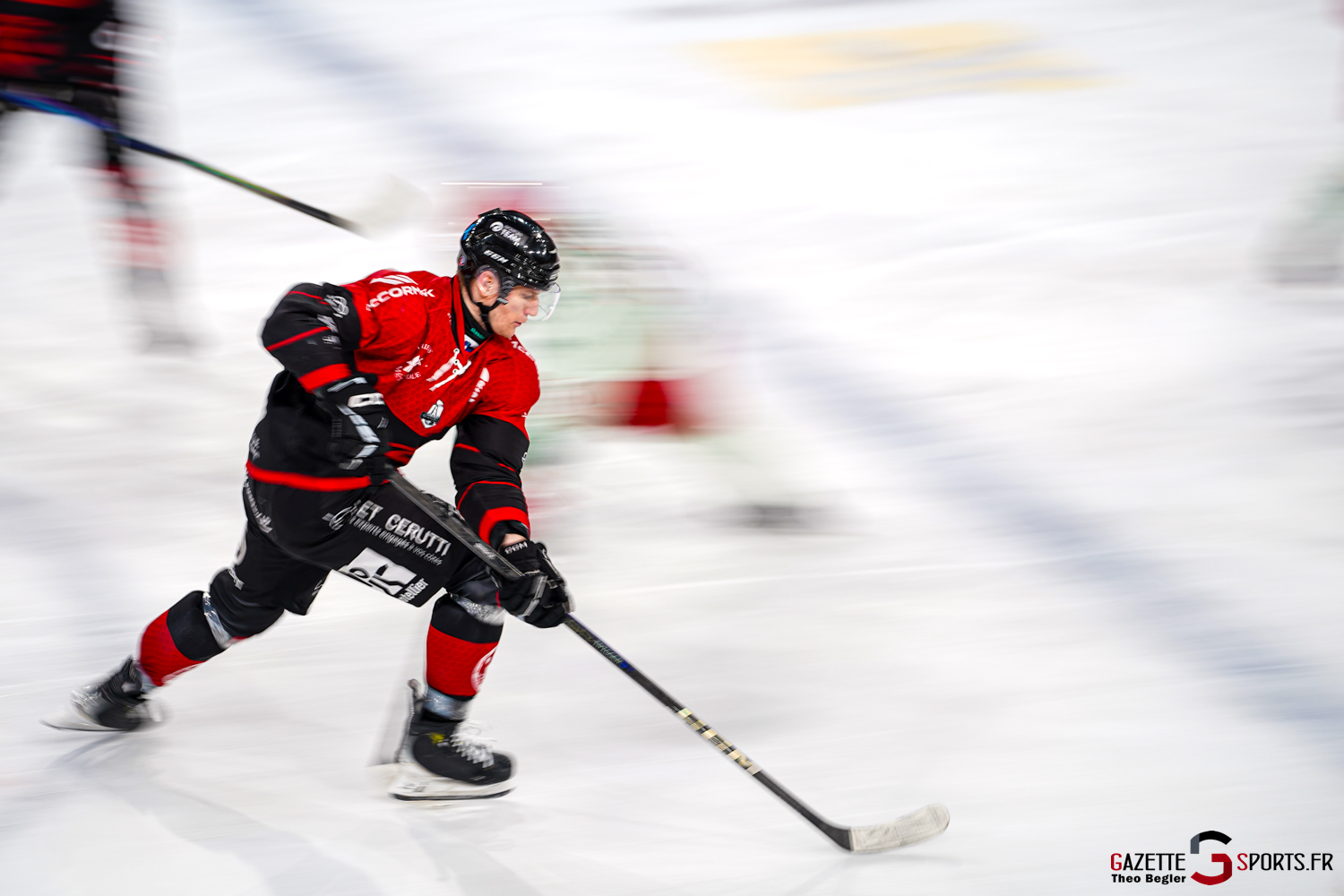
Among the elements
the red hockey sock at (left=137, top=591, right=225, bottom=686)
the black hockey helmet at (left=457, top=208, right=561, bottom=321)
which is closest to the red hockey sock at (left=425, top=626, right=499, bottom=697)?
the red hockey sock at (left=137, top=591, right=225, bottom=686)

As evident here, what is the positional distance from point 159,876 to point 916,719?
5.48ft

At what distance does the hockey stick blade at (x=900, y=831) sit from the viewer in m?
2.32

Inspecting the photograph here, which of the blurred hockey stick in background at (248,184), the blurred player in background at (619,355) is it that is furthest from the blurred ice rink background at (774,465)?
the blurred hockey stick in background at (248,184)

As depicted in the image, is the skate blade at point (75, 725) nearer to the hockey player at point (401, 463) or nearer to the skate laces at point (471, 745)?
the hockey player at point (401, 463)

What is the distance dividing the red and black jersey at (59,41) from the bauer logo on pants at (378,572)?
2840 millimetres

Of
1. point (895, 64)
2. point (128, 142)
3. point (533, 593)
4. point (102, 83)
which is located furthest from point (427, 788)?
point (895, 64)

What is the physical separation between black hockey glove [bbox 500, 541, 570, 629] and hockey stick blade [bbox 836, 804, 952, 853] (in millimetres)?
740

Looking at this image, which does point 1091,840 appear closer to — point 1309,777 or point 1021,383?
point 1309,777

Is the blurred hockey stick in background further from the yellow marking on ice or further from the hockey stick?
the yellow marking on ice

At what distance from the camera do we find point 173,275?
4434mm

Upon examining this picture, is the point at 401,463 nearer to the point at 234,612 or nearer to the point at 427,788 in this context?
the point at 234,612

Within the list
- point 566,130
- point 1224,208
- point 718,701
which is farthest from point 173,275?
point 1224,208

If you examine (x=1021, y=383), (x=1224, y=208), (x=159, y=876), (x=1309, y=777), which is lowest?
(x=1309, y=777)

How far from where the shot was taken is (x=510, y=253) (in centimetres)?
229
